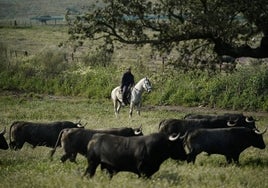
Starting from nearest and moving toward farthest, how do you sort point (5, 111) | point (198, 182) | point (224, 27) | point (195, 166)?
point (198, 182)
point (195, 166)
point (224, 27)
point (5, 111)

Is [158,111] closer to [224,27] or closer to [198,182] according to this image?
[224,27]

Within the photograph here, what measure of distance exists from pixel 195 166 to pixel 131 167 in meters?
2.53

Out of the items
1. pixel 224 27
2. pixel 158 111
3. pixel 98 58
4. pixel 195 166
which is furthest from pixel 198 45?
pixel 98 58

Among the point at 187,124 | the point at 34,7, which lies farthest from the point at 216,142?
the point at 34,7

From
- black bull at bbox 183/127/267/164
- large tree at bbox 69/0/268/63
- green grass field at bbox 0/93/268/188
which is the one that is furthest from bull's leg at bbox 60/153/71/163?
large tree at bbox 69/0/268/63

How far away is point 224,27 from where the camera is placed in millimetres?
15430

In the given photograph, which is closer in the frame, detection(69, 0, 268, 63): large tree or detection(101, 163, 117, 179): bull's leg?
detection(101, 163, 117, 179): bull's leg

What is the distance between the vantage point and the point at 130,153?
11.9 m

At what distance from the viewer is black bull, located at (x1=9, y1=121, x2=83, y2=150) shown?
16938 mm

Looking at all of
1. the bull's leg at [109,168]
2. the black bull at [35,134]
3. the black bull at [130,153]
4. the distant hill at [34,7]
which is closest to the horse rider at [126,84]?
the black bull at [35,134]

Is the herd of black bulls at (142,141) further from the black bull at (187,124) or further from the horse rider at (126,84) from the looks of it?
the horse rider at (126,84)

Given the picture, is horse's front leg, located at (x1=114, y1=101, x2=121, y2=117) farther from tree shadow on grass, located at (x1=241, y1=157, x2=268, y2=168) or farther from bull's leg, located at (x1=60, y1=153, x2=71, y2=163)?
bull's leg, located at (x1=60, y1=153, x2=71, y2=163)

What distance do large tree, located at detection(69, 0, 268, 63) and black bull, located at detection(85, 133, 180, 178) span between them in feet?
16.2

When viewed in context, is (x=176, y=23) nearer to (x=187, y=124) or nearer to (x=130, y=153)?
(x=187, y=124)
